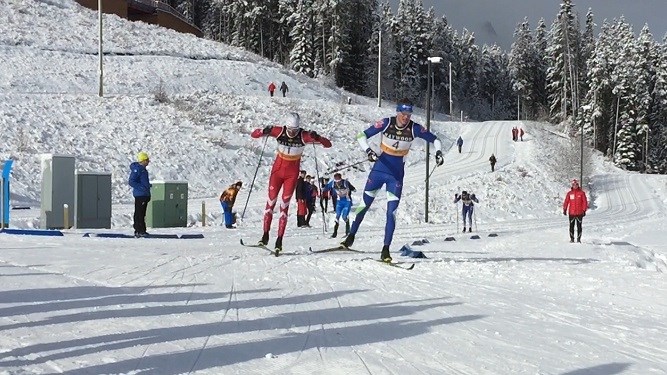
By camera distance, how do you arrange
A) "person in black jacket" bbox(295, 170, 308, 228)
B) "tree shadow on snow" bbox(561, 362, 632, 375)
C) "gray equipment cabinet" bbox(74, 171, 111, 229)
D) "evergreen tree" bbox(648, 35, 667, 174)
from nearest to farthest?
"tree shadow on snow" bbox(561, 362, 632, 375) → "gray equipment cabinet" bbox(74, 171, 111, 229) → "person in black jacket" bbox(295, 170, 308, 228) → "evergreen tree" bbox(648, 35, 667, 174)

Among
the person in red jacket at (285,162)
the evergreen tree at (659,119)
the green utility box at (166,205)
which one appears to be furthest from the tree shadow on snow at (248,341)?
the evergreen tree at (659,119)

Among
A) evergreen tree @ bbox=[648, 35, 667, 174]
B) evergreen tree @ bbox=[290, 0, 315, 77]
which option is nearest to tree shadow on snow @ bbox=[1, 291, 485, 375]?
evergreen tree @ bbox=[290, 0, 315, 77]

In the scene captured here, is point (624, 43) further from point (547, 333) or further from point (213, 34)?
point (547, 333)

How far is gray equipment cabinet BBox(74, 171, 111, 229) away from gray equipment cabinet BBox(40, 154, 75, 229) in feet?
0.69

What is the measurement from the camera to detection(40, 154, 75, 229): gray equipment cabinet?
56.7 ft

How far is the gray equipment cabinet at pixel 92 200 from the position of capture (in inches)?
697

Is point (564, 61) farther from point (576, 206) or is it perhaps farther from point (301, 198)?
point (301, 198)

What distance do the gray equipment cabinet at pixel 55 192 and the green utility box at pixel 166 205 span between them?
9.34 ft

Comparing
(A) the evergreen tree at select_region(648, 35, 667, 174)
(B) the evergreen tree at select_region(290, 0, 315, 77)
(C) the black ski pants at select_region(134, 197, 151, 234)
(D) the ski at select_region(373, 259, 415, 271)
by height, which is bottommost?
(D) the ski at select_region(373, 259, 415, 271)

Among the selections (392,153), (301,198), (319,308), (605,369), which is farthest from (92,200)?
(605,369)

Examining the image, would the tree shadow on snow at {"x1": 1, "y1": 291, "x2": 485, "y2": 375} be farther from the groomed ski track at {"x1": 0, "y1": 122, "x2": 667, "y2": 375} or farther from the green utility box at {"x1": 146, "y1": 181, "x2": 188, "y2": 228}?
the green utility box at {"x1": 146, "y1": 181, "x2": 188, "y2": 228}

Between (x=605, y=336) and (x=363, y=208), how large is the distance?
17.0ft

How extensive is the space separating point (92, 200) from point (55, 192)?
1.03 meters

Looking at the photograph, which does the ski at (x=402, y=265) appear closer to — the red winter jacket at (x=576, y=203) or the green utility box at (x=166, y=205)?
the red winter jacket at (x=576, y=203)
